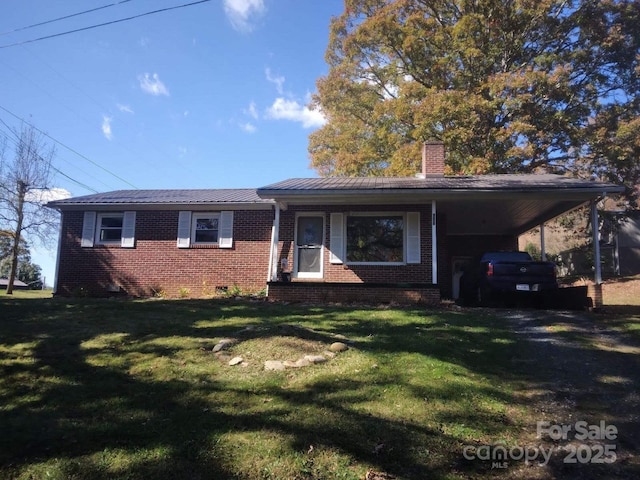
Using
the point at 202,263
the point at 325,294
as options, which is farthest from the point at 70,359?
the point at 202,263

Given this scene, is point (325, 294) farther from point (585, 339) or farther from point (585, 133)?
point (585, 133)

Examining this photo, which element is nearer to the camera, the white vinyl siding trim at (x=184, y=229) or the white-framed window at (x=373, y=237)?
the white-framed window at (x=373, y=237)

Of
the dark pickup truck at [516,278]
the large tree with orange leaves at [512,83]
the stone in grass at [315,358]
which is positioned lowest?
the stone in grass at [315,358]

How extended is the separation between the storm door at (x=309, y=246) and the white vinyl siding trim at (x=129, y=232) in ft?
18.7

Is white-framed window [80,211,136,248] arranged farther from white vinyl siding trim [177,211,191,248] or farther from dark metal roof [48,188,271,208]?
white vinyl siding trim [177,211,191,248]

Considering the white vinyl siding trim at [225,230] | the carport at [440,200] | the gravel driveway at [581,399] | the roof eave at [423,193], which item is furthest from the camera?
the white vinyl siding trim at [225,230]

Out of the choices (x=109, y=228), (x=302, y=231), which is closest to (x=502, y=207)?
(x=302, y=231)

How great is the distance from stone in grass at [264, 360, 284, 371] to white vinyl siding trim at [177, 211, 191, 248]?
10.6 meters

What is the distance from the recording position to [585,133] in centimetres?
2112

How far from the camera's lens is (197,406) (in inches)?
182

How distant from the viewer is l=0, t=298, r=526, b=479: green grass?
3.61 metres

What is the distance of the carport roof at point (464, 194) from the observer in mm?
12234

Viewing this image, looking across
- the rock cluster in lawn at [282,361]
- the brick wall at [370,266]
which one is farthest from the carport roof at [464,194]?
the rock cluster in lawn at [282,361]

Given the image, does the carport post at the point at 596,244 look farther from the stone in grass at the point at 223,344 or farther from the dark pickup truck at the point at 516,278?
the stone in grass at the point at 223,344
